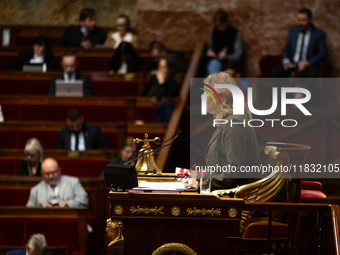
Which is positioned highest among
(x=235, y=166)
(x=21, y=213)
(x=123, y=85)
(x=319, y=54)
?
(x=319, y=54)

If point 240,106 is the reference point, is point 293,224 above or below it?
below

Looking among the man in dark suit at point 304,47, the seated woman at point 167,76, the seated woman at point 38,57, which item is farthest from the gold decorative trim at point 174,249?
the seated woman at point 38,57

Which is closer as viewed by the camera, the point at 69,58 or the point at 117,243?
the point at 117,243

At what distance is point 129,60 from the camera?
18.6 ft

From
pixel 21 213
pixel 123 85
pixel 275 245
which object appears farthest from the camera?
pixel 123 85

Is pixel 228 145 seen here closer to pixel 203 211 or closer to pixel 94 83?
pixel 203 211

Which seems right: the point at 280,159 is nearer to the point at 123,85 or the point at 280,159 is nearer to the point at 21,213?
the point at 21,213

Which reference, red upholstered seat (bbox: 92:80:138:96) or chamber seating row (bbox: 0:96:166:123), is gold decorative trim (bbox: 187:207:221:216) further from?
red upholstered seat (bbox: 92:80:138:96)

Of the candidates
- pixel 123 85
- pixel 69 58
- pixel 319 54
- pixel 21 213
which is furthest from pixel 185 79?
pixel 21 213

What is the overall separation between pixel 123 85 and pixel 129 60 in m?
0.35

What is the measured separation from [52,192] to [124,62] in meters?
2.10

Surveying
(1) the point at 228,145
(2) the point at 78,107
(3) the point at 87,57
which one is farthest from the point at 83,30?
(1) the point at 228,145

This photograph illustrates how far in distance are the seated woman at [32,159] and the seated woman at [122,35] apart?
2034 millimetres

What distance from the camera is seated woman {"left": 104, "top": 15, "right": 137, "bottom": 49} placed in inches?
238
